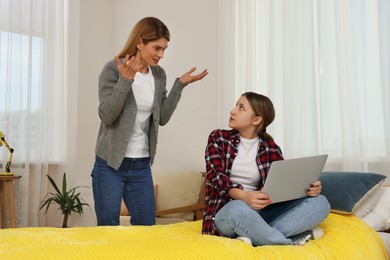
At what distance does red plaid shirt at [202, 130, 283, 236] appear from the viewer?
1.96 m

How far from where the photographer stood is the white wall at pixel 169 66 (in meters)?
4.20

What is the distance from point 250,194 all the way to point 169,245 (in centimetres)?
42

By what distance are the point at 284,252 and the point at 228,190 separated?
38cm

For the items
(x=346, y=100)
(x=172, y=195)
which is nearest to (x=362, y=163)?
(x=346, y=100)

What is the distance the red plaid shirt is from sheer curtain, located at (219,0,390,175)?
38.2 inches

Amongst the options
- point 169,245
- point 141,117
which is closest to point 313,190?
point 169,245

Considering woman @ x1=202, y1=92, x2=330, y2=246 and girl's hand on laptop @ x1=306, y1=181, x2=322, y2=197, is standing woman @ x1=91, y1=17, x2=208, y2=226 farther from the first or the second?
girl's hand on laptop @ x1=306, y1=181, x2=322, y2=197

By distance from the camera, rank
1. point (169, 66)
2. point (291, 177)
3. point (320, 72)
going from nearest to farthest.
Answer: point (291, 177), point (320, 72), point (169, 66)

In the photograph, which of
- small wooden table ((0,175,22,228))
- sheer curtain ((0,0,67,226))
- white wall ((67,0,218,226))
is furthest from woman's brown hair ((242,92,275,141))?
sheer curtain ((0,0,67,226))

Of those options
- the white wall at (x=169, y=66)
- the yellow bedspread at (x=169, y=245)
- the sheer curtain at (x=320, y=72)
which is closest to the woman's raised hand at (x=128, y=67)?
the yellow bedspread at (x=169, y=245)

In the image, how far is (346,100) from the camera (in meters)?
2.90

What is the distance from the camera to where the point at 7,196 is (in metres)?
3.83

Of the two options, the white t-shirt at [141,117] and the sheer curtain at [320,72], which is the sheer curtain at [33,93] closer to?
the sheer curtain at [320,72]

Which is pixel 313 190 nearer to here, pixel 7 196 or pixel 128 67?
pixel 128 67
